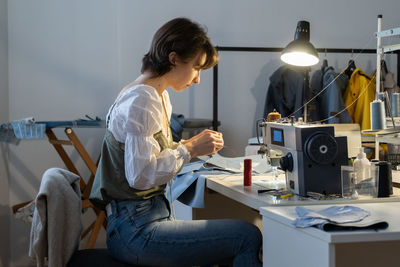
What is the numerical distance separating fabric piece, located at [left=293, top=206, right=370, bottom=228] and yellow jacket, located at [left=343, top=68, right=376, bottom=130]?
273 centimetres

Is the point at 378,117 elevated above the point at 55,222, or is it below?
above

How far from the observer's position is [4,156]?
3.71 meters

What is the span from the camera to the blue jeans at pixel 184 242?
1511mm

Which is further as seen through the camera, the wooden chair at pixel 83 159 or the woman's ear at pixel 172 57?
the wooden chair at pixel 83 159

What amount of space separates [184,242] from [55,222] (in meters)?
0.42

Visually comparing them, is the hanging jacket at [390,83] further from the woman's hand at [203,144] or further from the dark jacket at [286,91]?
the woman's hand at [203,144]

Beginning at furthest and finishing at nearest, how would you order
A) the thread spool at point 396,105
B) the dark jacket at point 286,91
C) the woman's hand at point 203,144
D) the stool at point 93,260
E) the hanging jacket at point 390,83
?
the hanging jacket at point 390,83 → the dark jacket at point 286,91 → the thread spool at point 396,105 → the woman's hand at point 203,144 → the stool at point 93,260

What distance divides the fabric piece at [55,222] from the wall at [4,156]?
217 centimetres

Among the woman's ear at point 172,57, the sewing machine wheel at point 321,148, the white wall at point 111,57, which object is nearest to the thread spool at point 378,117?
the sewing machine wheel at point 321,148

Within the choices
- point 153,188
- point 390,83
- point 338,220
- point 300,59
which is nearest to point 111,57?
point 300,59

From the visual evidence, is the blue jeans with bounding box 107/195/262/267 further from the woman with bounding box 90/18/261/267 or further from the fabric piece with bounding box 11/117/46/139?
the fabric piece with bounding box 11/117/46/139

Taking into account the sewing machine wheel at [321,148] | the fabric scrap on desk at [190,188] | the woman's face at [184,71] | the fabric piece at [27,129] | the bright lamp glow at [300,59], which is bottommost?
the fabric scrap on desk at [190,188]

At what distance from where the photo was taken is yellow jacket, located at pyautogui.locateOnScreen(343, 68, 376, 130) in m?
3.98

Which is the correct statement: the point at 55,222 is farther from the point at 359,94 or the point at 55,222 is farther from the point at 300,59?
the point at 359,94
